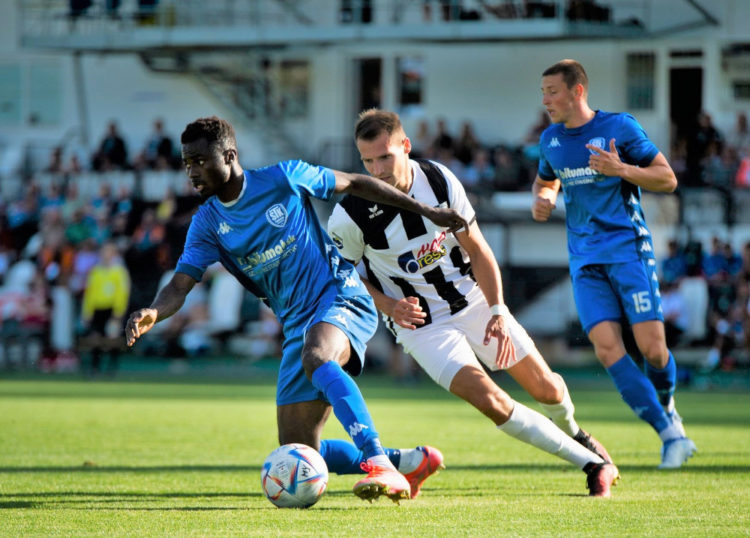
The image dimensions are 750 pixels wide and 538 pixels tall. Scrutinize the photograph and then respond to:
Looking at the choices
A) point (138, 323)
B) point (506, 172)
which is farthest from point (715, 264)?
point (138, 323)

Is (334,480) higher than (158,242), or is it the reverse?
(334,480)

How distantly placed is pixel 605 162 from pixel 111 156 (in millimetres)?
24197

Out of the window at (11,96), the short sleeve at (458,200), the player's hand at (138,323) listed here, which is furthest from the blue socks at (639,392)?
the window at (11,96)

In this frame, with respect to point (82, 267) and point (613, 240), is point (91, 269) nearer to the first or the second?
point (82, 267)

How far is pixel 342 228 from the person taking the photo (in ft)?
23.5

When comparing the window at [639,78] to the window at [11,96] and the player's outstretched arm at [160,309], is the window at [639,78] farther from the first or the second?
the player's outstretched arm at [160,309]

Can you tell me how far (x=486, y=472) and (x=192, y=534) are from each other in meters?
3.06

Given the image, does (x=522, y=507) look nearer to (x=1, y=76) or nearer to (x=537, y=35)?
(x=537, y=35)

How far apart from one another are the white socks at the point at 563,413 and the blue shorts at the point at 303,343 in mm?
1205

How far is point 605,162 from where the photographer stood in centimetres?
784

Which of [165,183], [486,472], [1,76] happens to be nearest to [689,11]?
[165,183]

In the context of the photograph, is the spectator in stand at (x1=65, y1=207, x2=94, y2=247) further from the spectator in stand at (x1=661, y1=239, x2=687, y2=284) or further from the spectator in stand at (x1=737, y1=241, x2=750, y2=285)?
the spectator in stand at (x1=737, y1=241, x2=750, y2=285)

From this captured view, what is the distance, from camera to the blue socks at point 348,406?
618cm

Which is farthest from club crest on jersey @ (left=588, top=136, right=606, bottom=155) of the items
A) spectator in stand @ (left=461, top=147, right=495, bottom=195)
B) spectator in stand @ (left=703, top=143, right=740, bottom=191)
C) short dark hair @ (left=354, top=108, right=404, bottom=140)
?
spectator in stand @ (left=461, top=147, right=495, bottom=195)
